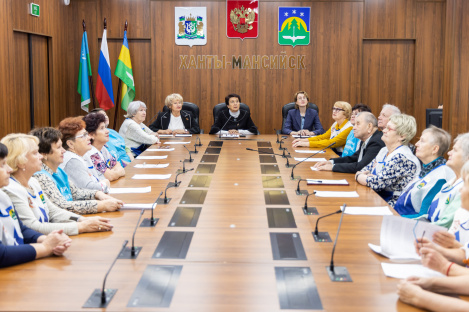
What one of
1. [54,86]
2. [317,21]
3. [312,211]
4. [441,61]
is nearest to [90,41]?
[54,86]

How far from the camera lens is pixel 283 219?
3197 millimetres

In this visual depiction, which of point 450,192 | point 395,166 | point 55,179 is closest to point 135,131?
point 55,179

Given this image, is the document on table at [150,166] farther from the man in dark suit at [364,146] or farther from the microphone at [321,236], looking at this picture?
the microphone at [321,236]

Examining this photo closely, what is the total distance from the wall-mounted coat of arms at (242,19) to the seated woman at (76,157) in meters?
5.47

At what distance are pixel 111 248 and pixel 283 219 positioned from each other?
3.39ft

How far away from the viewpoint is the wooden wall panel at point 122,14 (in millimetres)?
8875

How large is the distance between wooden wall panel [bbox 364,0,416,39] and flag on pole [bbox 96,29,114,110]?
4.22 m

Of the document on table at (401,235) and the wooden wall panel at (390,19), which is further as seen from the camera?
the wooden wall panel at (390,19)

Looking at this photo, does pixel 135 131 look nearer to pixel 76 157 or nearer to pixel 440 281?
pixel 76 157

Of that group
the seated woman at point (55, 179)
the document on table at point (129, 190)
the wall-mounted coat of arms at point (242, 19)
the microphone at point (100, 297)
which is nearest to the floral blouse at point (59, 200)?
the seated woman at point (55, 179)

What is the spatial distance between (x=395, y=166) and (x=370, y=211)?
755 mm

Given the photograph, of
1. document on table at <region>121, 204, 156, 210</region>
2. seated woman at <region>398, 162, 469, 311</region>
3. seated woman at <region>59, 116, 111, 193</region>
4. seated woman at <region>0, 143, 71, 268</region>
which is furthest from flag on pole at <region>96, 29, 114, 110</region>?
seated woman at <region>398, 162, 469, 311</region>

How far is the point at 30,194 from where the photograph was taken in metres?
2.85

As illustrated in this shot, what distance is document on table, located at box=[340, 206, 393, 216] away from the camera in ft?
10.9
